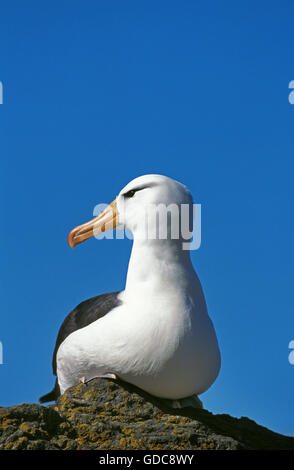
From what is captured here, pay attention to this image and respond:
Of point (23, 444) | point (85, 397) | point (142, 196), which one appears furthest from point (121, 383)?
point (142, 196)

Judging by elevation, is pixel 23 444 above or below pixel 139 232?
below

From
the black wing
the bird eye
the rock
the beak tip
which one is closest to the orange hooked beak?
the beak tip

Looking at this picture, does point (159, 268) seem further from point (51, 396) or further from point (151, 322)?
point (51, 396)

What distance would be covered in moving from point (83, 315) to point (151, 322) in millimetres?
1081

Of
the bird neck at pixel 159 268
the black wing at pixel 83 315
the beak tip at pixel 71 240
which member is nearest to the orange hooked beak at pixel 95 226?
the beak tip at pixel 71 240

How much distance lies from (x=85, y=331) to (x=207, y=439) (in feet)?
5.56

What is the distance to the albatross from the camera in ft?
Result: 19.8

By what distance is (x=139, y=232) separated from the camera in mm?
6496

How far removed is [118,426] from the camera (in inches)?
219

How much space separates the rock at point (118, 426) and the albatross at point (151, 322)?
0.66ft
